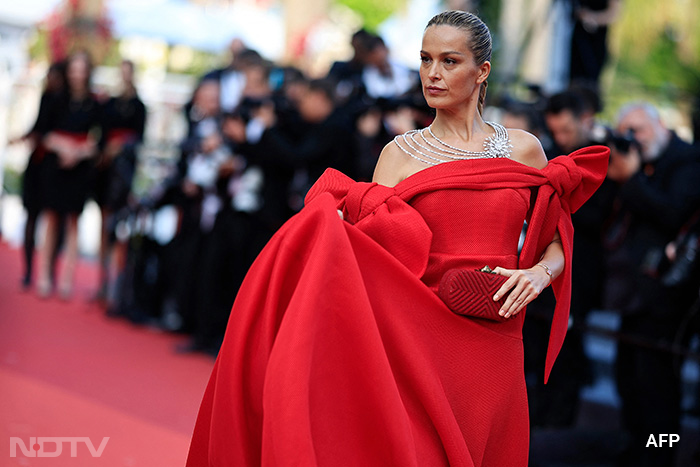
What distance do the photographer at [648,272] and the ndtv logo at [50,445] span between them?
9.42ft

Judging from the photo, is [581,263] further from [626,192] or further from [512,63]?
[512,63]

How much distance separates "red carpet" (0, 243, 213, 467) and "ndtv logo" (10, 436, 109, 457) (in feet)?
0.08

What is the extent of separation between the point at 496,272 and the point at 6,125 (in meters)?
11.5

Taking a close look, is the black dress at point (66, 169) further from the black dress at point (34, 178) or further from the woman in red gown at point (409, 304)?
the woman in red gown at point (409, 304)

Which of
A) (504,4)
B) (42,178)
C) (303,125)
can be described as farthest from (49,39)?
(303,125)

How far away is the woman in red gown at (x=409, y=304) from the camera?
8.79 feet

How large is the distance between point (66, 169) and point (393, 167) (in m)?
6.81

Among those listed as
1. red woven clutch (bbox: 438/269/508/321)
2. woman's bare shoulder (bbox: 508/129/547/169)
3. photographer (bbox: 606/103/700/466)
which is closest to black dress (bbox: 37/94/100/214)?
photographer (bbox: 606/103/700/466)

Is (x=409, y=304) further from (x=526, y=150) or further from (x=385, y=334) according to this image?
(x=526, y=150)

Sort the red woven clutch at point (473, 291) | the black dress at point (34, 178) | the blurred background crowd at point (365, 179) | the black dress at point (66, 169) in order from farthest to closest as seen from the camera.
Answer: the black dress at point (34, 178) < the black dress at point (66, 169) < the blurred background crowd at point (365, 179) < the red woven clutch at point (473, 291)

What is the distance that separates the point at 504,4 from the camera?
30.8ft

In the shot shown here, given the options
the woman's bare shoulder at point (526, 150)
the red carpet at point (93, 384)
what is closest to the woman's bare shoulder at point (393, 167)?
the woman's bare shoulder at point (526, 150)

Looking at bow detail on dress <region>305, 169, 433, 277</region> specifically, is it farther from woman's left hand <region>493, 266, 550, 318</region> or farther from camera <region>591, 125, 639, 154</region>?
camera <region>591, 125, 639, 154</region>

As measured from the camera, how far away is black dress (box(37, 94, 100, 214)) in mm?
9242
